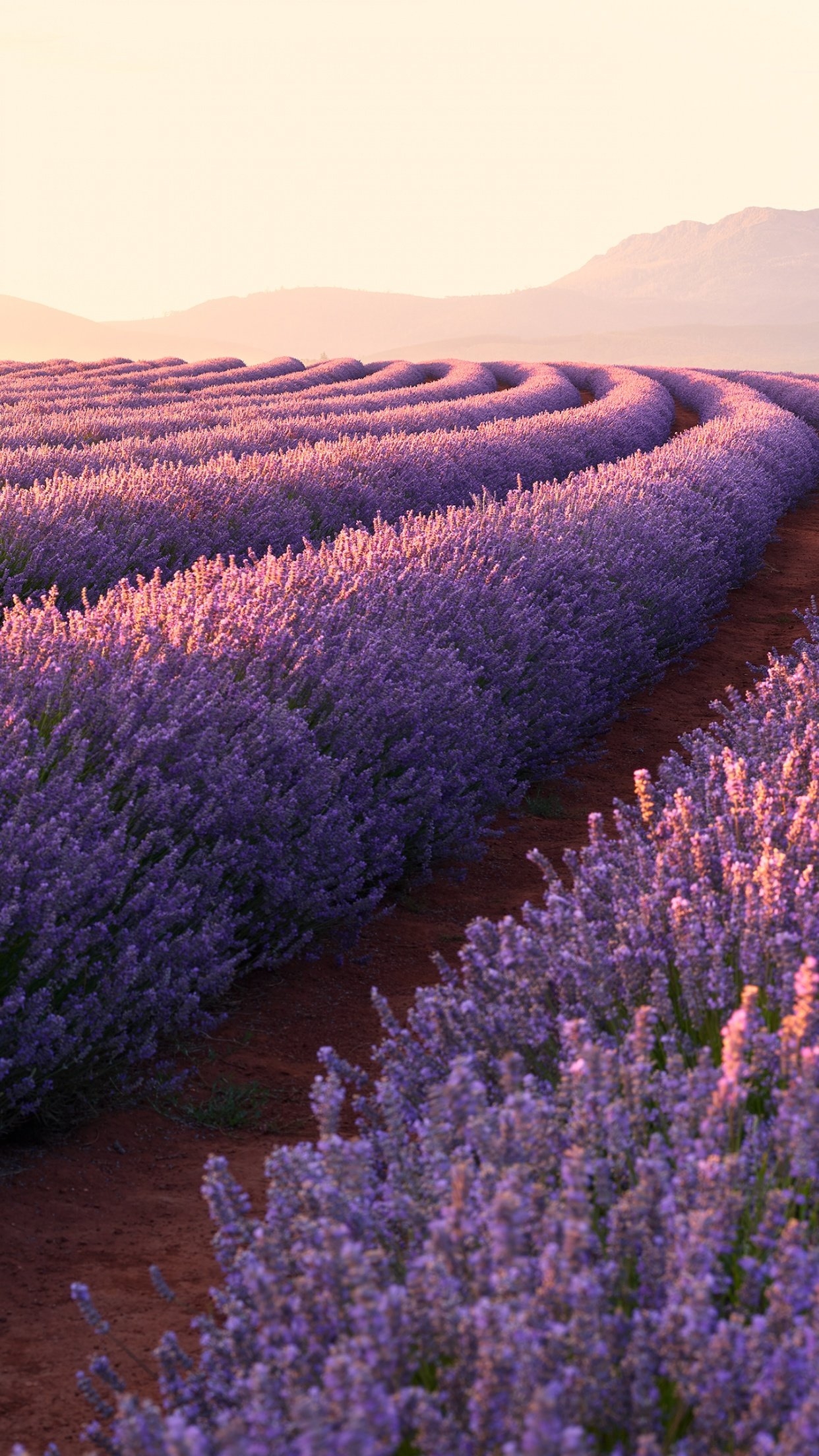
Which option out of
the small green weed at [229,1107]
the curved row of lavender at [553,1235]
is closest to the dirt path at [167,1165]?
the small green weed at [229,1107]

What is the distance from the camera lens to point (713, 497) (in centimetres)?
923

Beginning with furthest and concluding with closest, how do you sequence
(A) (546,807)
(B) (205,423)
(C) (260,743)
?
(B) (205,423) → (A) (546,807) → (C) (260,743)

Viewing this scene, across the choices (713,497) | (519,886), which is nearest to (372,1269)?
(519,886)

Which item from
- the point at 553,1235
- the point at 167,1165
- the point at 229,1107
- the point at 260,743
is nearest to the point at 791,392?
the point at 260,743

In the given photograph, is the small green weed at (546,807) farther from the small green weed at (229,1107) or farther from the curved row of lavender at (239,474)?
the small green weed at (229,1107)

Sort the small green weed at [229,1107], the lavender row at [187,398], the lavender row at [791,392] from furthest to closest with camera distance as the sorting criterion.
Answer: the lavender row at [791,392], the lavender row at [187,398], the small green weed at [229,1107]

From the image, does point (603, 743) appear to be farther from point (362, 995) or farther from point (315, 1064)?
point (315, 1064)

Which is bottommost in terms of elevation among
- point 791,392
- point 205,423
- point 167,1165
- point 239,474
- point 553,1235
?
point 167,1165

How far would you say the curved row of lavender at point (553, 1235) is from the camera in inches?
45.1

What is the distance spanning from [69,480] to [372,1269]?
646 centimetres

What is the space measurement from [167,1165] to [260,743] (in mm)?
1249

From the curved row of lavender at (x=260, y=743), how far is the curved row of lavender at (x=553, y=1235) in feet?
3.01

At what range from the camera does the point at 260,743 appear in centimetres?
347

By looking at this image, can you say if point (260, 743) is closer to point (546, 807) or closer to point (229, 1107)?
point (229, 1107)
